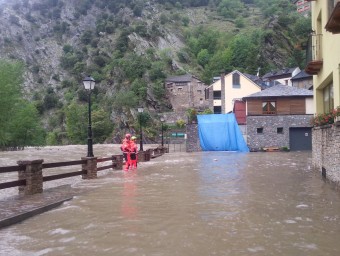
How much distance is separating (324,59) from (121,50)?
316 feet

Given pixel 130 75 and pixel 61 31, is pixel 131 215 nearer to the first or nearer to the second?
pixel 130 75

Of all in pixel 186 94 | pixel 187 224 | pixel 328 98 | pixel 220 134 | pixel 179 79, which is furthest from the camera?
pixel 179 79

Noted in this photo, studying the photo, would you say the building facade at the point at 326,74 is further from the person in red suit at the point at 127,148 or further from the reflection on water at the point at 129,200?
the person in red suit at the point at 127,148

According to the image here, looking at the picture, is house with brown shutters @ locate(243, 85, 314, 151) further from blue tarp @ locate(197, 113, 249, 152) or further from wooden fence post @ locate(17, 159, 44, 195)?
wooden fence post @ locate(17, 159, 44, 195)

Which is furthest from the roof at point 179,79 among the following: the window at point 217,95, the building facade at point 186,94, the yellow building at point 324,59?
the yellow building at point 324,59

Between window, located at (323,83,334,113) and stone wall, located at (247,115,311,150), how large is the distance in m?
20.5

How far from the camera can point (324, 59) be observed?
1514cm

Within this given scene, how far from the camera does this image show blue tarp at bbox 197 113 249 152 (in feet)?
124

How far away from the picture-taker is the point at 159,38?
11675cm

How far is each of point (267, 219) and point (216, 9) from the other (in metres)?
171

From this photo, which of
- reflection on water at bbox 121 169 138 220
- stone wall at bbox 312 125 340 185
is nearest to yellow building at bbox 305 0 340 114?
stone wall at bbox 312 125 340 185

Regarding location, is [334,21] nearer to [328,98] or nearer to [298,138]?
[328,98]

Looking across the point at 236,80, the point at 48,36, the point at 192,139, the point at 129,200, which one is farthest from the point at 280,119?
the point at 48,36

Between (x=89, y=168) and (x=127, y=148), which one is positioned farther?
(x=127, y=148)
